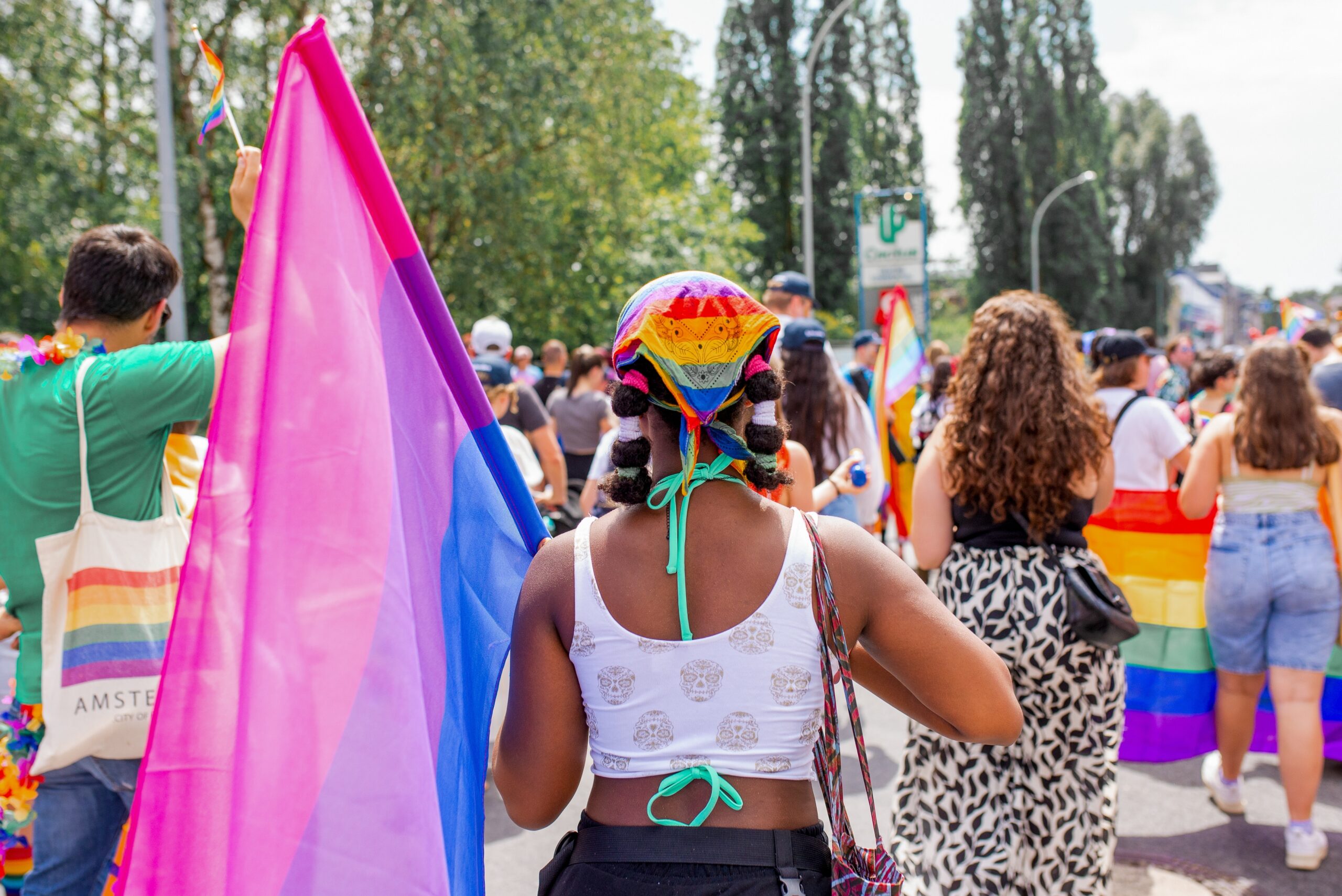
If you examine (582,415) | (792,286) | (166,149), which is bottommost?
(582,415)

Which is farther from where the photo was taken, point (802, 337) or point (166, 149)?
point (166, 149)

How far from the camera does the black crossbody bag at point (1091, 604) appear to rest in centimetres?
305

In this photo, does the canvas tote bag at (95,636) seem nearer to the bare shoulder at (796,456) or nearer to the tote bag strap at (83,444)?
the tote bag strap at (83,444)

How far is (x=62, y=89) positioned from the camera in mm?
13820

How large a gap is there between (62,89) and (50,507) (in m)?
14.0

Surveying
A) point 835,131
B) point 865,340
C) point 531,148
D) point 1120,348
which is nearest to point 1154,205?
point 835,131

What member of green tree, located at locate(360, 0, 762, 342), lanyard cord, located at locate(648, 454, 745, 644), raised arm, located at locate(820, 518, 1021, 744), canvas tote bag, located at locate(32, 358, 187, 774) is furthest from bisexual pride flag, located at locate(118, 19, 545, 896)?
green tree, located at locate(360, 0, 762, 342)

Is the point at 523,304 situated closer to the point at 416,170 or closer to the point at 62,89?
the point at 416,170

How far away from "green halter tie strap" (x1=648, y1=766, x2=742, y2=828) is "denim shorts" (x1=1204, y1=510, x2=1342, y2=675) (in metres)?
3.26

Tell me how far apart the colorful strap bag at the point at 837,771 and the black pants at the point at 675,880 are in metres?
0.04

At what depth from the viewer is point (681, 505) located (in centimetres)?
166

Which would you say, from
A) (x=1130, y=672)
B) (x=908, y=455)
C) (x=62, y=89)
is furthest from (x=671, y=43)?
(x=1130, y=672)

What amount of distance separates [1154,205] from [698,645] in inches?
2023

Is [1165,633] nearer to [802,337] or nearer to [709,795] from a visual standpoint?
[802,337]
